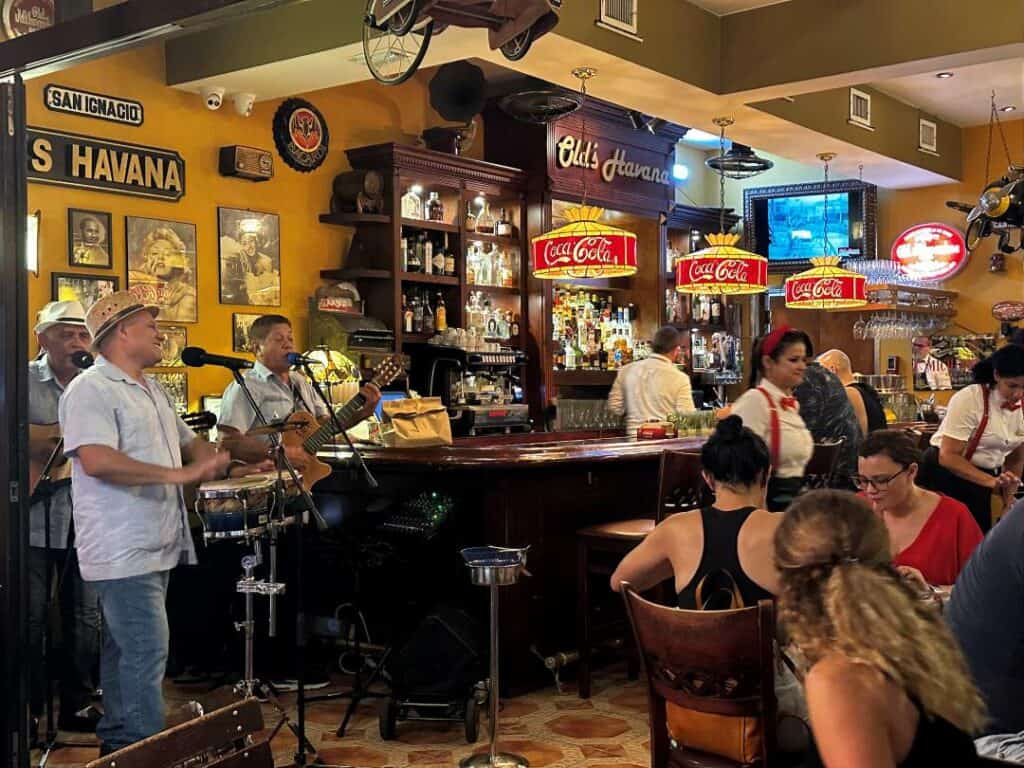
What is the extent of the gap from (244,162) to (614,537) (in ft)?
11.6

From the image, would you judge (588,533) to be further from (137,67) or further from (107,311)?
(137,67)

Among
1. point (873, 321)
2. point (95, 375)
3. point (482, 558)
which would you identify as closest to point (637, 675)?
point (482, 558)

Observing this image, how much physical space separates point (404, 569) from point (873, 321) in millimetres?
7194

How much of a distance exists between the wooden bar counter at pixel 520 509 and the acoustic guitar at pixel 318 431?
49cm

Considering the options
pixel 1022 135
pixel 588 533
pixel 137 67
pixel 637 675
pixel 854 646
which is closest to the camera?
pixel 854 646

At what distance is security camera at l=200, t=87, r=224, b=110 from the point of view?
688 cm

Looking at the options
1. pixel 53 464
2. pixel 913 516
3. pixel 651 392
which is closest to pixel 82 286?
pixel 53 464

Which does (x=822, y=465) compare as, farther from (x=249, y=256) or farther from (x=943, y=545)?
(x=249, y=256)

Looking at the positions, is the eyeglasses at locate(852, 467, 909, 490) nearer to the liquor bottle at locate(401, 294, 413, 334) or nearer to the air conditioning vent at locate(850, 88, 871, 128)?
the liquor bottle at locate(401, 294, 413, 334)

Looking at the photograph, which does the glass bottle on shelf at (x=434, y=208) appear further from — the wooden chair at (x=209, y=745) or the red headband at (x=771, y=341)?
the wooden chair at (x=209, y=745)

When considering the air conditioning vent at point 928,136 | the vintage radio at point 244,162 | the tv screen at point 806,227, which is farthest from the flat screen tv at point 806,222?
the vintage radio at point 244,162

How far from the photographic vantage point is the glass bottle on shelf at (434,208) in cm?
818

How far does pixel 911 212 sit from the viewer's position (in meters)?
11.6

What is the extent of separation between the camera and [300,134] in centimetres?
755
